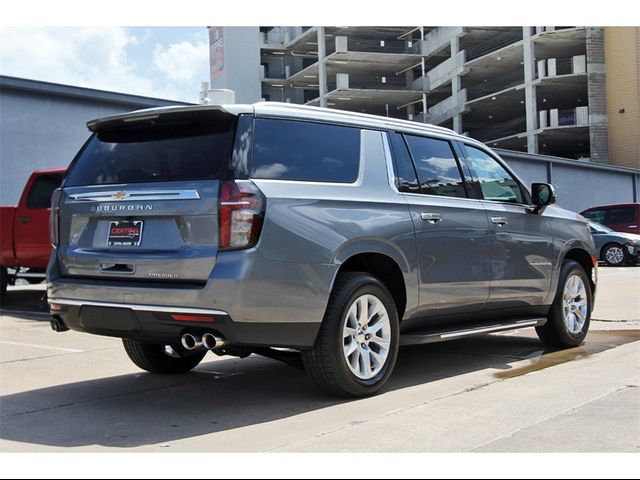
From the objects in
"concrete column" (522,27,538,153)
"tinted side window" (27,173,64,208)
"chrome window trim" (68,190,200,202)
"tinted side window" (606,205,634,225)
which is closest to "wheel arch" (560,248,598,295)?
"chrome window trim" (68,190,200,202)

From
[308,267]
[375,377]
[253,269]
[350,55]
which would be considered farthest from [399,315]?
[350,55]

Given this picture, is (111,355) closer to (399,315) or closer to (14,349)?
(14,349)

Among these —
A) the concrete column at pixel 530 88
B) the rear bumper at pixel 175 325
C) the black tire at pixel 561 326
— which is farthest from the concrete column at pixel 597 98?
the rear bumper at pixel 175 325

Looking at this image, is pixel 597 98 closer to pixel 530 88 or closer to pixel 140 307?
pixel 530 88

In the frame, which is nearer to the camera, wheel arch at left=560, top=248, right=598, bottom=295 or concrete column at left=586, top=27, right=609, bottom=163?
wheel arch at left=560, top=248, right=598, bottom=295

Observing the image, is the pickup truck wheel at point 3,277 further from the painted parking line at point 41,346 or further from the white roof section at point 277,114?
the white roof section at point 277,114

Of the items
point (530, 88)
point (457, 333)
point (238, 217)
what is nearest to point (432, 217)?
point (457, 333)

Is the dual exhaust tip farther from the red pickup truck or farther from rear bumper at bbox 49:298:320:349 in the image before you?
the red pickup truck

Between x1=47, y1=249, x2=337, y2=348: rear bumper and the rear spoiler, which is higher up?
the rear spoiler

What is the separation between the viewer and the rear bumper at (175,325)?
4.44 meters

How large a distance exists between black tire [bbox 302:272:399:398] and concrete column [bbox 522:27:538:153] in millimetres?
46202

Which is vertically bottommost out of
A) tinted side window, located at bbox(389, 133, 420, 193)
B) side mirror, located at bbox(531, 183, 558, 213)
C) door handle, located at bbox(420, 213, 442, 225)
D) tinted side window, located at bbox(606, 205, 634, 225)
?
tinted side window, located at bbox(606, 205, 634, 225)

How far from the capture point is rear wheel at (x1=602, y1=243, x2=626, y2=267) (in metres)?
20.4

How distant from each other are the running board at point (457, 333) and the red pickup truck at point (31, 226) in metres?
6.69
